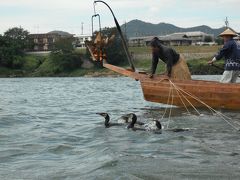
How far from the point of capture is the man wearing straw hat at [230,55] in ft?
52.0

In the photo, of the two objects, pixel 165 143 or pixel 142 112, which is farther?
pixel 142 112

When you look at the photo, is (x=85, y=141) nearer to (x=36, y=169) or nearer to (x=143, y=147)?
(x=143, y=147)

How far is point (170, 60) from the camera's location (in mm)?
17000

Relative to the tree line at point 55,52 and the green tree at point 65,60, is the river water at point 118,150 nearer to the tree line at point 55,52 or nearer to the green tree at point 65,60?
the tree line at point 55,52

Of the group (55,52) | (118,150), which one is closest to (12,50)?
(55,52)

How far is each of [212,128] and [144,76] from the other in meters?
5.30

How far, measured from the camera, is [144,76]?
17547 mm

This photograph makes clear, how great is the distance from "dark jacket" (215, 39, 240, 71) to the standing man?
1.71 m

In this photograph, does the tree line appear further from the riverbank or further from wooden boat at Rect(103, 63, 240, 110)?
wooden boat at Rect(103, 63, 240, 110)

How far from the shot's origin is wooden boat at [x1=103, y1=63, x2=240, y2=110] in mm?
15602

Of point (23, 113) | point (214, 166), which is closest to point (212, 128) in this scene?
point (214, 166)

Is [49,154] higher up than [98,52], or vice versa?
[98,52]

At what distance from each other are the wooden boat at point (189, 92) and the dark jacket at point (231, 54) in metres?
0.82

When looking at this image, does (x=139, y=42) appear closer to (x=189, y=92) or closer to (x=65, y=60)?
(x=65, y=60)
